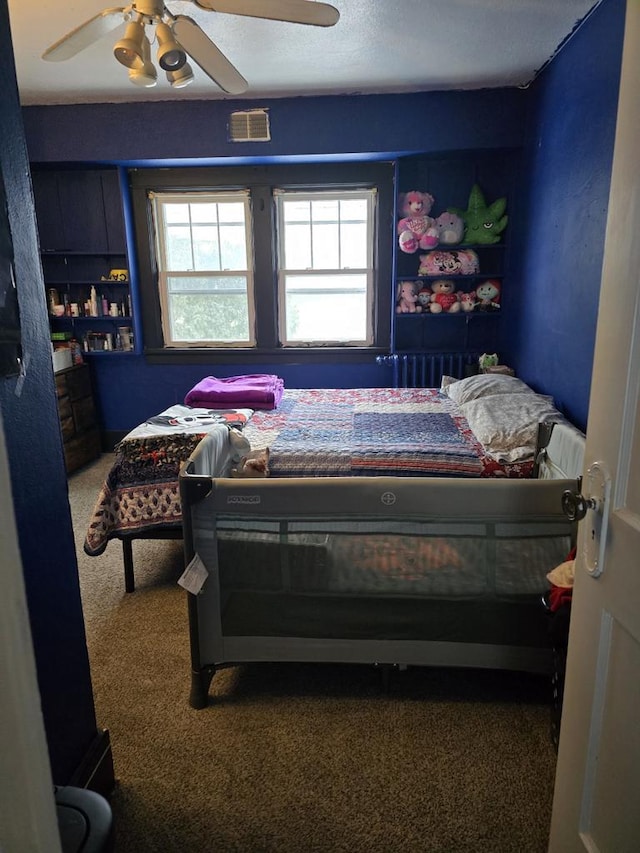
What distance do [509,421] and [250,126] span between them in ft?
9.39

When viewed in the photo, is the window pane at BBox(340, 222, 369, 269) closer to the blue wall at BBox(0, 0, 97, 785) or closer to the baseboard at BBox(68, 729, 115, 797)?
the blue wall at BBox(0, 0, 97, 785)

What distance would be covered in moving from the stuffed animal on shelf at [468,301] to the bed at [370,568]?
268 centimetres

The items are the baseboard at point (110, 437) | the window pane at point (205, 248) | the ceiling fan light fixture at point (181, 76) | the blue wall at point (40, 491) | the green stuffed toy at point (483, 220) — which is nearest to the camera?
the blue wall at point (40, 491)

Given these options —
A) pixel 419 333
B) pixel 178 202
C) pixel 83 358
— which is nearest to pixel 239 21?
pixel 178 202

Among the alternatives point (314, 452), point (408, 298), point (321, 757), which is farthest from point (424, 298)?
point (321, 757)

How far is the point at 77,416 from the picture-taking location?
4.35 m

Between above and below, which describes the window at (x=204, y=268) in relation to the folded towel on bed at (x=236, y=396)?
above

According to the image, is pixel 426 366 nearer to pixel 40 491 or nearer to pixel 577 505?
pixel 577 505

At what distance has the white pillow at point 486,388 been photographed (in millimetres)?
3203

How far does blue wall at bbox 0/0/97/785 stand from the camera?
1.16 metres

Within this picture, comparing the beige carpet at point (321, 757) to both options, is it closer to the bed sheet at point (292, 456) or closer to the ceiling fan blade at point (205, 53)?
the bed sheet at point (292, 456)

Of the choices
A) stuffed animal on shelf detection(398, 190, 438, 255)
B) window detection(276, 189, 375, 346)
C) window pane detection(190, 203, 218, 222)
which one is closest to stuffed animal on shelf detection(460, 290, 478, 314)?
stuffed animal on shelf detection(398, 190, 438, 255)

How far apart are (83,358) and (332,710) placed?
3.76 metres

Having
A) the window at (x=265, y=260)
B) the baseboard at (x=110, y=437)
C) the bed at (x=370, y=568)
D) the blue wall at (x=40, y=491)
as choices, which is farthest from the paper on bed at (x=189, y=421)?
the baseboard at (x=110, y=437)
